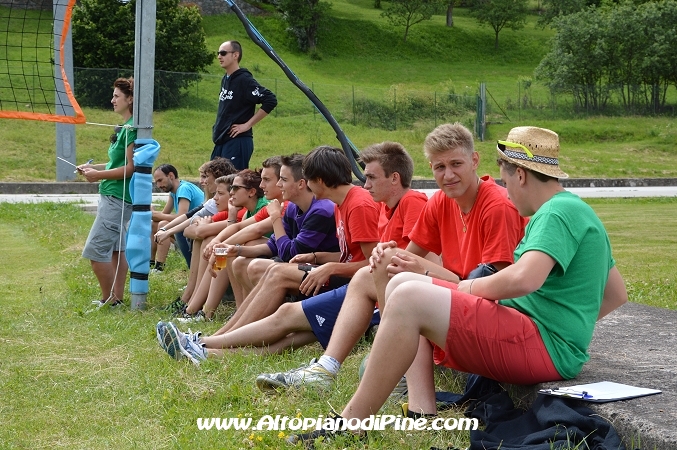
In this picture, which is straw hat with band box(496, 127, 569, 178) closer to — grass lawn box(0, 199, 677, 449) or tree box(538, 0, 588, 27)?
grass lawn box(0, 199, 677, 449)

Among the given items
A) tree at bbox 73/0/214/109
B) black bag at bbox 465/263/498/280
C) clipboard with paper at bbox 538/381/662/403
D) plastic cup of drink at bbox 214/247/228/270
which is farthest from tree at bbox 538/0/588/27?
clipboard with paper at bbox 538/381/662/403

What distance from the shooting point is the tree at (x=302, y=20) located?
52.2 metres

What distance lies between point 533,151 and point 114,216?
5069 millimetres

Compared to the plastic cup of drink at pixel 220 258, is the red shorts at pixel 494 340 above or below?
above

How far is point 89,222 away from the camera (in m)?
14.5

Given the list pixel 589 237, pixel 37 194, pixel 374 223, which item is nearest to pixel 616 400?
pixel 589 237

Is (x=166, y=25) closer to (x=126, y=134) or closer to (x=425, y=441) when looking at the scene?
(x=126, y=134)

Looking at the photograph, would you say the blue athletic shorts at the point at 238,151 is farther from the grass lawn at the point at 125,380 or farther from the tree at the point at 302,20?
the tree at the point at 302,20

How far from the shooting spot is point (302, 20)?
170ft

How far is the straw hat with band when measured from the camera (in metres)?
3.95

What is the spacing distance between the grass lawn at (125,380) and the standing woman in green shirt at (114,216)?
312 millimetres

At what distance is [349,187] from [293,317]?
37.2 inches

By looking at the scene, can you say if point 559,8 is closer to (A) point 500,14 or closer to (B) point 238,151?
(A) point 500,14

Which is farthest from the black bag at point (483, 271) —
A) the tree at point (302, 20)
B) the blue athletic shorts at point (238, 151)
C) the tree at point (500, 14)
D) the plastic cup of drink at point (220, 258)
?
the tree at point (500, 14)
